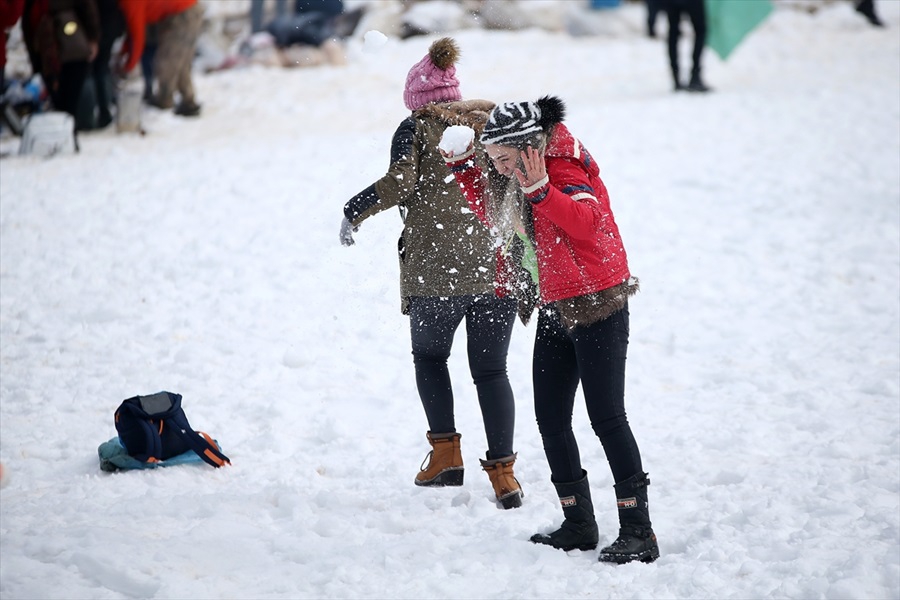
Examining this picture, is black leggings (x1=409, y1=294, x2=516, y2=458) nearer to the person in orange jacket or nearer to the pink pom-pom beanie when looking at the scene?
the pink pom-pom beanie

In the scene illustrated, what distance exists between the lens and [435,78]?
4.07m

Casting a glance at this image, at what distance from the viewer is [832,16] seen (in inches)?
747

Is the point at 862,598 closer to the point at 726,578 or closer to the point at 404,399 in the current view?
the point at 726,578

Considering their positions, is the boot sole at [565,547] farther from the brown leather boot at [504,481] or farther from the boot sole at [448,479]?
the boot sole at [448,479]

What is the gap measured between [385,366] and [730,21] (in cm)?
919

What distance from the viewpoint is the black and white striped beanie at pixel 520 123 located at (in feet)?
11.1

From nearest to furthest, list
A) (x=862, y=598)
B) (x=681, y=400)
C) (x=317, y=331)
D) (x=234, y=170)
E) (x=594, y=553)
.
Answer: (x=862, y=598)
(x=594, y=553)
(x=681, y=400)
(x=317, y=331)
(x=234, y=170)

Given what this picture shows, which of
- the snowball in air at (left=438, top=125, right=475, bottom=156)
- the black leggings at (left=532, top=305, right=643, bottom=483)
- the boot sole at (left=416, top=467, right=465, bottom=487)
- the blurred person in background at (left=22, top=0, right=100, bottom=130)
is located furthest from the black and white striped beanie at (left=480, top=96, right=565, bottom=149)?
the blurred person in background at (left=22, top=0, right=100, bottom=130)

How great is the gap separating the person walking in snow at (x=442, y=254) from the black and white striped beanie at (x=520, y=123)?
50 cm

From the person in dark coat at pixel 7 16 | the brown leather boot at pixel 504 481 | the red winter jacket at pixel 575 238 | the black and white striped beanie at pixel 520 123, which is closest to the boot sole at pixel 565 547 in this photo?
Answer: the brown leather boot at pixel 504 481

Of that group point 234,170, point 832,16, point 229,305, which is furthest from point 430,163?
point 832,16

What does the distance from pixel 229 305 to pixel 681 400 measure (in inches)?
125

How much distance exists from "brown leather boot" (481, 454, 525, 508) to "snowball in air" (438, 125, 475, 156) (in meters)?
1.38

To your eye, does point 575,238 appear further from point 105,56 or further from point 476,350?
point 105,56
